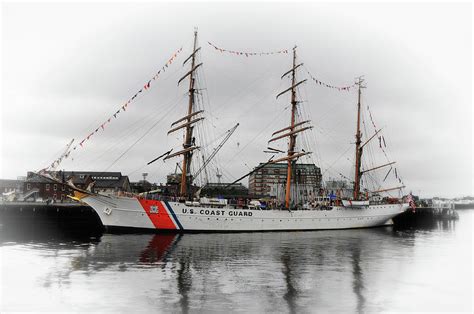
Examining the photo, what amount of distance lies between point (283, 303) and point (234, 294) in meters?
2.08

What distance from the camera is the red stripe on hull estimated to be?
38500 mm

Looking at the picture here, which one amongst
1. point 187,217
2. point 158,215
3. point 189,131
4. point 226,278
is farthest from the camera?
point 189,131

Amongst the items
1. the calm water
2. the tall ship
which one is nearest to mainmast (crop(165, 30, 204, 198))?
the tall ship

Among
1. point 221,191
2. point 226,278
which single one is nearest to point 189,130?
point 226,278

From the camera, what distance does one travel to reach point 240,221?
41562 millimetres

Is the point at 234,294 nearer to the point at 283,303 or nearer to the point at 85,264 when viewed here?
the point at 283,303

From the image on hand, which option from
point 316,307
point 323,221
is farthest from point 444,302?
point 323,221

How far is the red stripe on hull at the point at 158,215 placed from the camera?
1516 inches

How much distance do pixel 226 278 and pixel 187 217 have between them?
21966 millimetres

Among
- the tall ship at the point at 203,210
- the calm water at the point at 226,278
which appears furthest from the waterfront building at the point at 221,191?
the calm water at the point at 226,278

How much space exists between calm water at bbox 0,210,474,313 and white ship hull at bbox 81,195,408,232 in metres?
8.91

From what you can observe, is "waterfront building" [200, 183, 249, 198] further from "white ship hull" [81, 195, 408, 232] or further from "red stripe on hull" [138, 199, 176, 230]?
"red stripe on hull" [138, 199, 176, 230]

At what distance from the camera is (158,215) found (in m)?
38.7

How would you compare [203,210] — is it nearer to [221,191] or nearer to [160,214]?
[160,214]
